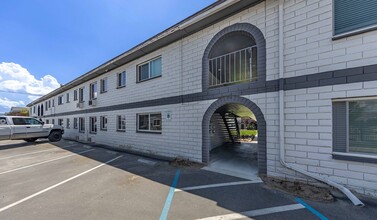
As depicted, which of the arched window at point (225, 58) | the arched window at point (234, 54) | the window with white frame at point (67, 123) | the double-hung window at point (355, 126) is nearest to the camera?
the double-hung window at point (355, 126)

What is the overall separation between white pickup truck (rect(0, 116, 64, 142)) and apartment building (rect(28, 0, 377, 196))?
10.9m

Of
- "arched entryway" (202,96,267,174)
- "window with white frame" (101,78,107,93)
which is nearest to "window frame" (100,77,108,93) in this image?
"window with white frame" (101,78,107,93)

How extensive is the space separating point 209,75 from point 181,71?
4.53 ft

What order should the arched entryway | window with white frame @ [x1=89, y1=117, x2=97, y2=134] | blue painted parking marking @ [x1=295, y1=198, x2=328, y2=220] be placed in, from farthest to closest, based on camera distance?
1. window with white frame @ [x1=89, y1=117, x2=97, y2=134]
2. the arched entryway
3. blue painted parking marking @ [x1=295, y1=198, x2=328, y2=220]

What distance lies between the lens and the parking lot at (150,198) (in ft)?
10.6

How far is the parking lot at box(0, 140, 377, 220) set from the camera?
10.6 feet

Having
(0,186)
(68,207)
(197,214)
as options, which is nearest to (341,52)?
(197,214)

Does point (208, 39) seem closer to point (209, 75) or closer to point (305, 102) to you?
point (209, 75)

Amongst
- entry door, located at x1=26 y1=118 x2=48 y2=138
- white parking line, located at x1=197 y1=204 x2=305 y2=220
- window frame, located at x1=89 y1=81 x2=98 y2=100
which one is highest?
window frame, located at x1=89 y1=81 x2=98 y2=100

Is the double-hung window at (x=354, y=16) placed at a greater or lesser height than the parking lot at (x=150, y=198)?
greater

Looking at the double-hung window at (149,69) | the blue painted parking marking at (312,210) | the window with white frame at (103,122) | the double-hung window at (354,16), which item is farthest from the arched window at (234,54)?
the window with white frame at (103,122)

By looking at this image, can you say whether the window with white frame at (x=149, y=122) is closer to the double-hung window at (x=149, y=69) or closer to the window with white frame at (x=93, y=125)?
the double-hung window at (x=149, y=69)

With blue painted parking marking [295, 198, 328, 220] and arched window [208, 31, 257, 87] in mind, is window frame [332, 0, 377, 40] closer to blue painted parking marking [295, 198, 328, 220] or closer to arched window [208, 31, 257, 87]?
arched window [208, 31, 257, 87]

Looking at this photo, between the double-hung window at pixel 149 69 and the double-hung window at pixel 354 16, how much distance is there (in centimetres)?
689
